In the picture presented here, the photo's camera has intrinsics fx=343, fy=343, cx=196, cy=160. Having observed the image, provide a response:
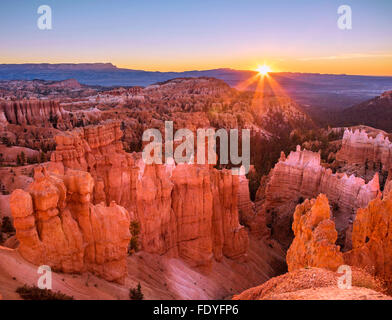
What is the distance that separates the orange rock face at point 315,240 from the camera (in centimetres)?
897

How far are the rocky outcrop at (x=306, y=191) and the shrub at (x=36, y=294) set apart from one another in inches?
599

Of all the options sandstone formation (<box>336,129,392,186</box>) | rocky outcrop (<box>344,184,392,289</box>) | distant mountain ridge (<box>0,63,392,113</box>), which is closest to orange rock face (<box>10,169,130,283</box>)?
rocky outcrop (<box>344,184,392,289</box>)

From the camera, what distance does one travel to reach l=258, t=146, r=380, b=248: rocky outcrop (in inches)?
756

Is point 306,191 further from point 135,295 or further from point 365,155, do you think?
point 135,295

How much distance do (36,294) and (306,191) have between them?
20003 millimetres

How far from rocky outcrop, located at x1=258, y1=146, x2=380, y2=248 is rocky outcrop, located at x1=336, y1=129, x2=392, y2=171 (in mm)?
9139

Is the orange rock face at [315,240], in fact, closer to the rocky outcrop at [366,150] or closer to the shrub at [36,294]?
the shrub at [36,294]

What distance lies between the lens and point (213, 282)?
549 inches

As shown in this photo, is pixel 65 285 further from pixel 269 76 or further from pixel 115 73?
pixel 115 73

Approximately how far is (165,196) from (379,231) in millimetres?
7557

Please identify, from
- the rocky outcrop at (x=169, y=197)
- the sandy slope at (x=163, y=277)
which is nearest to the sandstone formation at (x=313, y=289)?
the sandy slope at (x=163, y=277)

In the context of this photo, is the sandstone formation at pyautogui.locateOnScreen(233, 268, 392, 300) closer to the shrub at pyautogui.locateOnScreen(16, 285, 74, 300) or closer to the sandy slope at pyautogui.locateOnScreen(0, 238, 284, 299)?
the sandy slope at pyautogui.locateOnScreen(0, 238, 284, 299)

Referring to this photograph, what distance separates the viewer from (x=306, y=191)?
75.6 ft

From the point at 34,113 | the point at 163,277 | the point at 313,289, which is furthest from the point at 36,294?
the point at 34,113
